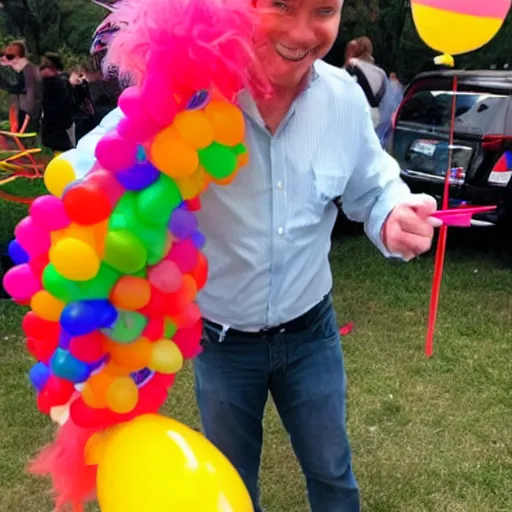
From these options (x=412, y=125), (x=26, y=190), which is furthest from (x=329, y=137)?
(x=26, y=190)

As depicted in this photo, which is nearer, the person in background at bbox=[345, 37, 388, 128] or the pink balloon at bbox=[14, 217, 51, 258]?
the pink balloon at bbox=[14, 217, 51, 258]

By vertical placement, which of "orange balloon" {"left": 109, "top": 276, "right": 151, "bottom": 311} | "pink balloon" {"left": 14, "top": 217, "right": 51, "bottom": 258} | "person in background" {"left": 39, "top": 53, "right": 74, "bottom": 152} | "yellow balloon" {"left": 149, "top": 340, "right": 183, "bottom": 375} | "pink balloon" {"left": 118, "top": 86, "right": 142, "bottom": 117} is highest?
"pink balloon" {"left": 118, "top": 86, "right": 142, "bottom": 117}

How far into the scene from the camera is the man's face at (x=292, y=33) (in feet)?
5.07

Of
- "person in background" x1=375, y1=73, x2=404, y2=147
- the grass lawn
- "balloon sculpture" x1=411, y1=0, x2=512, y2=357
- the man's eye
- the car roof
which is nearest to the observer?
the man's eye

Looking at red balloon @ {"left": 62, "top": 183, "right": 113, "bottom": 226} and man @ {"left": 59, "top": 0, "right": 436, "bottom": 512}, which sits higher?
red balloon @ {"left": 62, "top": 183, "right": 113, "bottom": 226}

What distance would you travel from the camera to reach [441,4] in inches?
95.7

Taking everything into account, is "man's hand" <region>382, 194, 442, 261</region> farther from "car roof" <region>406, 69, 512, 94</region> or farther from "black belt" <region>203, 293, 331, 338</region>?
"car roof" <region>406, 69, 512, 94</region>

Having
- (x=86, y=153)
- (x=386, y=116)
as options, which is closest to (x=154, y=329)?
(x=86, y=153)

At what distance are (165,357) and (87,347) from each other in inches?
6.0

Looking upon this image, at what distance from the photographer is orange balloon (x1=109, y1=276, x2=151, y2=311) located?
140 centimetres

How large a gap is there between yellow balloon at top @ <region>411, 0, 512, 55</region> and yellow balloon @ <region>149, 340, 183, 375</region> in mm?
1506

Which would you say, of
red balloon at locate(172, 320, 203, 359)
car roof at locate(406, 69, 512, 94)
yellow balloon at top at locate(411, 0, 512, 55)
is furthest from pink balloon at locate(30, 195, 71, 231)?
car roof at locate(406, 69, 512, 94)

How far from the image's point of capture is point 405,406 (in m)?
3.32

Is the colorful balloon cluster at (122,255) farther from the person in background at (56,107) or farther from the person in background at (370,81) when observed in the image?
the person in background at (56,107)
